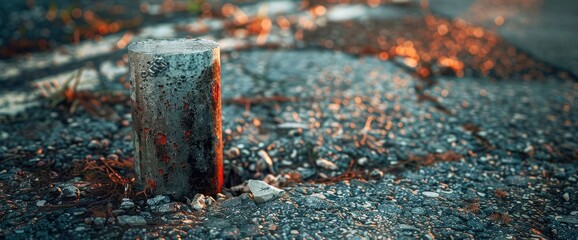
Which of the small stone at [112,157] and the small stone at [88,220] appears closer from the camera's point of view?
the small stone at [88,220]

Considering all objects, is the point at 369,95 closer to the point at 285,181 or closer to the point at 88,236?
the point at 285,181

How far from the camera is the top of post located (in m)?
1.52

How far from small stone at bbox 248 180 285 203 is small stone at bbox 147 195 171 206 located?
31 centimetres

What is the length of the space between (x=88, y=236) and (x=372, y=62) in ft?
8.68

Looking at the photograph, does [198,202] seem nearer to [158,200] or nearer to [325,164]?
[158,200]

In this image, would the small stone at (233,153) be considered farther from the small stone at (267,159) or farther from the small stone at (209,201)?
the small stone at (209,201)

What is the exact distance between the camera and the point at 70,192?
1652 mm

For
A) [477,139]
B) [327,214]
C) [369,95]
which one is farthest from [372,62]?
[327,214]

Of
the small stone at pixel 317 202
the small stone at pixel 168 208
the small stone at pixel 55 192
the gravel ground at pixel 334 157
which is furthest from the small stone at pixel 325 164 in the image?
the small stone at pixel 55 192

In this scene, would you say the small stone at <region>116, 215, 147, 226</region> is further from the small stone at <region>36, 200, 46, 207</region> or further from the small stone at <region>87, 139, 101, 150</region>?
the small stone at <region>87, 139, 101, 150</region>

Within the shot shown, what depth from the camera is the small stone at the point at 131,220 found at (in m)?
1.50

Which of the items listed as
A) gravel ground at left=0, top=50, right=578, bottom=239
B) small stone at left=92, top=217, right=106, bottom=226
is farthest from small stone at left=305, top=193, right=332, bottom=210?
small stone at left=92, top=217, right=106, bottom=226

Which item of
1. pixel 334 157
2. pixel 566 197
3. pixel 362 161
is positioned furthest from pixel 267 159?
pixel 566 197

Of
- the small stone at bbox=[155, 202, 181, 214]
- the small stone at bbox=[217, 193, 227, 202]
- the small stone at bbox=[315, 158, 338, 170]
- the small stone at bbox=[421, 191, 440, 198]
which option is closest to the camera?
the small stone at bbox=[155, 202, 181, 214]
